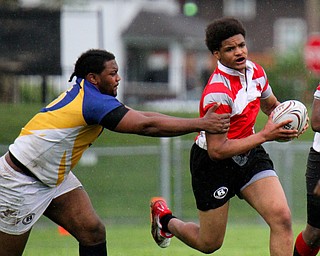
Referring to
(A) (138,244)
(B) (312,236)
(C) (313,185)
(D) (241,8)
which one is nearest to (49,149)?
(C) (313,185)

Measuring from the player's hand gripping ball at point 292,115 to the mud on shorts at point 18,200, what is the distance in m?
1.76

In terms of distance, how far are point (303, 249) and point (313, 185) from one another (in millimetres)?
554

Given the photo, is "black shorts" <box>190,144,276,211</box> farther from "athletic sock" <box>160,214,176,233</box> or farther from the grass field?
the grass field

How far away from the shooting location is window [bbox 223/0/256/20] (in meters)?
49.0

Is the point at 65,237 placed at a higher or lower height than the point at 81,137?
lower

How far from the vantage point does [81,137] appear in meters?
7.19

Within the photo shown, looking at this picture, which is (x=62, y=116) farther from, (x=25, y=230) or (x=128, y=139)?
(x=128, y=139)

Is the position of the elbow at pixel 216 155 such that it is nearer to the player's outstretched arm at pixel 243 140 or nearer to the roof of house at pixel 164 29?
the player's outstretched arm at pixel 243 140

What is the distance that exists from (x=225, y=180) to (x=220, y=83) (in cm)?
75

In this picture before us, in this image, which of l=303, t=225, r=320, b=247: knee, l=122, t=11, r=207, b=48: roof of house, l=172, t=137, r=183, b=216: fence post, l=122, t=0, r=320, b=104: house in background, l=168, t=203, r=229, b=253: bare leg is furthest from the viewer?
l=122, t=11, r=207, b=48: roof of house

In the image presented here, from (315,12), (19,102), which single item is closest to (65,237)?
(19,102)

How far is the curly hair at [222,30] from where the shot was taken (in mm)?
7332

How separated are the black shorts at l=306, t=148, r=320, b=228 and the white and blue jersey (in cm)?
174

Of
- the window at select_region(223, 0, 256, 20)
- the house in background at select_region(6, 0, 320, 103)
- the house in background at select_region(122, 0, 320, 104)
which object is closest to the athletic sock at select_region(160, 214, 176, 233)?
the house in background at select_region(6, 0, 320, 103)
